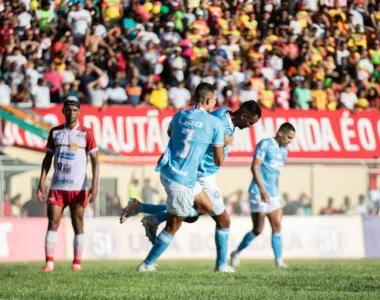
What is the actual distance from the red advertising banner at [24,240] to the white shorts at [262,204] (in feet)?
20.6

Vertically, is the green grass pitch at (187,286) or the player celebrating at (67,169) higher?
the player celebrating at (67,169)

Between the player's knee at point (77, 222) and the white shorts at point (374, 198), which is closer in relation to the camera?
the player's knee at point (77, 222)

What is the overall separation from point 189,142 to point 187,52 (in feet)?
49.3

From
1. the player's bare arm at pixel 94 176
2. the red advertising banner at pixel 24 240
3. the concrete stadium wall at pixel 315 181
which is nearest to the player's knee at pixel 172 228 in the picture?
the player's bare arm at pixel 94 176

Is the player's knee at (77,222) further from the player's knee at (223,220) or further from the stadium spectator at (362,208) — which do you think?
the stadium spectator at (362,208)

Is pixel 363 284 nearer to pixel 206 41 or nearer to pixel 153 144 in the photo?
pixel 153 144

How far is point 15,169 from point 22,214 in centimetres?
110

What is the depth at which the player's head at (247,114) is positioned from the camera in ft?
41.4

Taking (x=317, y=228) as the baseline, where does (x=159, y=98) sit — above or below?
above

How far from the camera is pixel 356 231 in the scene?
24547 millimetres

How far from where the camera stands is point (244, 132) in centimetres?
2588

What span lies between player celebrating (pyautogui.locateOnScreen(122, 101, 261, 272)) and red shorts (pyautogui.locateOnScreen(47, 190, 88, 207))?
0.89 meters

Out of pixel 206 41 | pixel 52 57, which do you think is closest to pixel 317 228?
pixel 206 41

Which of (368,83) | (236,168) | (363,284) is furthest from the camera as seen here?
(368,83)
